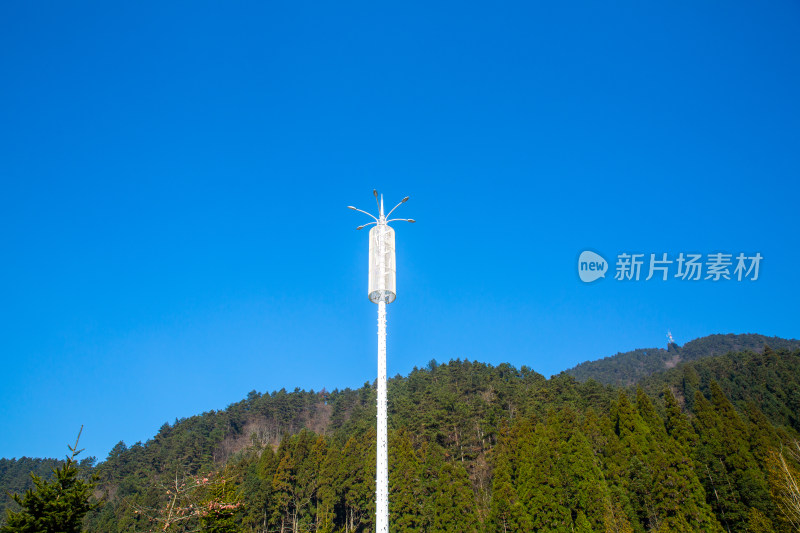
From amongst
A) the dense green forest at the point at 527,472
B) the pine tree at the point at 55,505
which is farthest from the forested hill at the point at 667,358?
the pine tree at the point at 55,505

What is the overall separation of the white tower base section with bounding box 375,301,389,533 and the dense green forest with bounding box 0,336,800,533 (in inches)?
359

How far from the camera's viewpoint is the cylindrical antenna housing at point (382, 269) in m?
12.9

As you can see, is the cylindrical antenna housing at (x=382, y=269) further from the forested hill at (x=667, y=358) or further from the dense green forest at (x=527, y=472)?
the forested hill at (x=667, y=358)

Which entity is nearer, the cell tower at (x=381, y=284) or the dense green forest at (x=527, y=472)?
the cell tower at (x=381, y=284)

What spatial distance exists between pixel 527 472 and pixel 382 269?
25397 millimetres

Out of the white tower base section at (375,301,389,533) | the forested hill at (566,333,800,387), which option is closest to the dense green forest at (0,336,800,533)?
the white tower base section at (375,301,389,533)

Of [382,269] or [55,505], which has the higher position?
[382,269]

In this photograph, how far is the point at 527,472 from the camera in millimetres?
32531

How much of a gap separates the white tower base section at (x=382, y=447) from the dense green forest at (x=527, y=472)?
29.9 feet

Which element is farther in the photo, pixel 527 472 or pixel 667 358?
pixel 667 358

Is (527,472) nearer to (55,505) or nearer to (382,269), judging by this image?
(382,269)

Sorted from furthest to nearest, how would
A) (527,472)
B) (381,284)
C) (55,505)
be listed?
(527,472)
(55,505)
(381,284)

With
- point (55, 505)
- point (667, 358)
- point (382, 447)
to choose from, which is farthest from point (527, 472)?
point (667, 358)

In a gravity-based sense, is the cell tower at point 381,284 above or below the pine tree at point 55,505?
above
